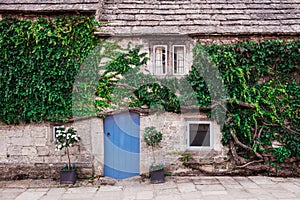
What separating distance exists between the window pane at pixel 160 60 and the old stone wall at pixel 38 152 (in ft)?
7.25

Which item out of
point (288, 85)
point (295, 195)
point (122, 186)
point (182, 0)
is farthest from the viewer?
point (182, 0)

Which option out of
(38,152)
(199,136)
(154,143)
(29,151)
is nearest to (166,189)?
(154,143)

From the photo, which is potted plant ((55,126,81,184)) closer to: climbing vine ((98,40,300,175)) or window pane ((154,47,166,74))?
climbing vine ((98,40,300,175))

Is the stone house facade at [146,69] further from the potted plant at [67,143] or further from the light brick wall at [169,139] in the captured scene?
the potted plant at [67,143]

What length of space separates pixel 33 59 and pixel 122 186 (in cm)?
413

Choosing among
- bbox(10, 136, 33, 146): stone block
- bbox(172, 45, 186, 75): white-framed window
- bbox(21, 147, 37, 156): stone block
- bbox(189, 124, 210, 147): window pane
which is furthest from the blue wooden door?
bbox(10, 136, 33, 146): stone block

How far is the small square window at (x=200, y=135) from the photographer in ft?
24.2

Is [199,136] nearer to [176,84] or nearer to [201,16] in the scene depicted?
[176,84]

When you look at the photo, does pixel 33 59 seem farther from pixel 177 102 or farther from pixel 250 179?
pixel 250 179

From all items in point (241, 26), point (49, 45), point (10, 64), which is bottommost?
point (10, 64)

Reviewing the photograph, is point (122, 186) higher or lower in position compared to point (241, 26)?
lower

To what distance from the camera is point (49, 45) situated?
709cm

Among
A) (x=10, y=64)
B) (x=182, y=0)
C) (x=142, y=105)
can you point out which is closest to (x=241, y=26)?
(x=182, y=0)

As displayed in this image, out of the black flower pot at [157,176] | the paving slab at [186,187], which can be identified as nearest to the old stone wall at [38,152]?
the black flower pot at [157,176]
